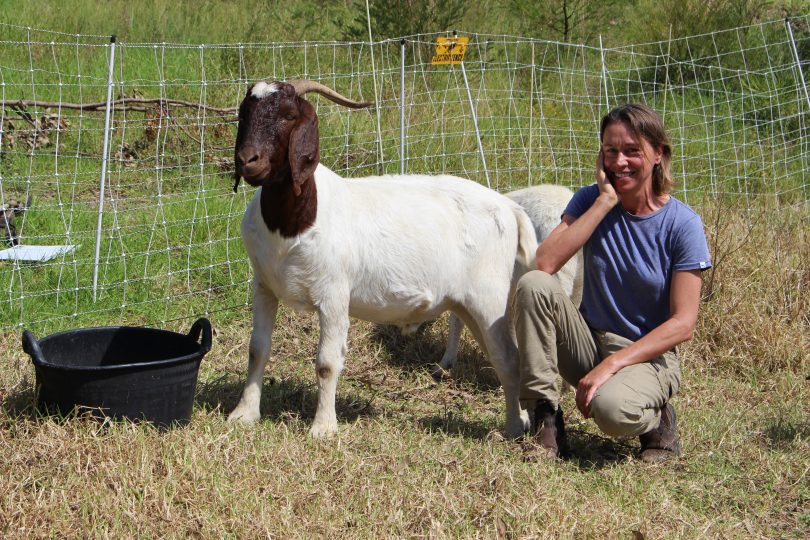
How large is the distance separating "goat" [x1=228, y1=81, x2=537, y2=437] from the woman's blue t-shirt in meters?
0.51

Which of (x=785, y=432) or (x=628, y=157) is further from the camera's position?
(x=785, y=432)

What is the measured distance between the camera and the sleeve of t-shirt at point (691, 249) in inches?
181

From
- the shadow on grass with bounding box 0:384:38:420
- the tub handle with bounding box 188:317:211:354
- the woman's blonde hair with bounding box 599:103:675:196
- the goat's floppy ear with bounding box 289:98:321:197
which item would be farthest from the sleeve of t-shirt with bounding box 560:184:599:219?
the shadow on grass with bounding box 0:384:38:420

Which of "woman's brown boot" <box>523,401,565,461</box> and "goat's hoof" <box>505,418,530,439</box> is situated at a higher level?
"woman's brown boot" <box>523,401,565,461</box>

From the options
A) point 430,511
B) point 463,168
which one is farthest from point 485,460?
point 463,168

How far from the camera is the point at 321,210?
4.73 meters

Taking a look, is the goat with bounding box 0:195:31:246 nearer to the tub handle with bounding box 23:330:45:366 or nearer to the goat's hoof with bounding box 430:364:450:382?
the tub handle with bounding box 23:330:45:366

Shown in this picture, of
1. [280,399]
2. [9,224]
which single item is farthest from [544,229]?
[9,224]

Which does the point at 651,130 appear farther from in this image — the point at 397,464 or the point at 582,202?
the point at 397,464

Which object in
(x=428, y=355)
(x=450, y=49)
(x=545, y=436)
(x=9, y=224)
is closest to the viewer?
(x=545, y=436)

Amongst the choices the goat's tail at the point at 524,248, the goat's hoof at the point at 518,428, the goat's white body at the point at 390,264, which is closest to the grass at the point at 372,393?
the goat's hoof at the point at 518,428

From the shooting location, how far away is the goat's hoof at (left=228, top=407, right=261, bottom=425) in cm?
486

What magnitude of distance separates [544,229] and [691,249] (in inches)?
54.3

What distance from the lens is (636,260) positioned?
470 cm
